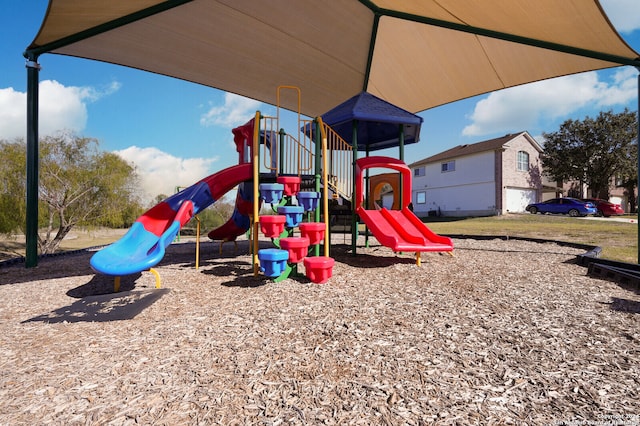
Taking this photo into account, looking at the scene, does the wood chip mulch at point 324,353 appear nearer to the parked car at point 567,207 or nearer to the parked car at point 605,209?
the parked car at point 567,207

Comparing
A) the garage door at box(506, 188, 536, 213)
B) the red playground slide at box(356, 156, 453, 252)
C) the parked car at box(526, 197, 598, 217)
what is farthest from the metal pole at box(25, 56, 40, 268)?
the parked car at box(526, 197, 598, 217)

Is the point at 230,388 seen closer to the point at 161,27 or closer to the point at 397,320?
the point at 397,320

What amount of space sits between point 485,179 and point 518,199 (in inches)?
130

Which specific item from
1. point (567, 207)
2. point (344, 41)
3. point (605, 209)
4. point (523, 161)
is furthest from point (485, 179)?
point (344, 41)

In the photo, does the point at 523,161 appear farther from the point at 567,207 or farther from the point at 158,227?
the point at 158,227

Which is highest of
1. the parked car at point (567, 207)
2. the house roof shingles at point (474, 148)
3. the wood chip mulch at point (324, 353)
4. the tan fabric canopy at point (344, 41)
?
the house roof shingles at point (474, 148)

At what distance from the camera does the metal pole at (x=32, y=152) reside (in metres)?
6.72

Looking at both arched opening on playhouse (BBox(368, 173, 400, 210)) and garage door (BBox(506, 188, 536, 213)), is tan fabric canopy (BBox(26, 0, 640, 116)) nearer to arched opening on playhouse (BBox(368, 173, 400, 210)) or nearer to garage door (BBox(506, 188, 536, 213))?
arched opening on playhouse (BBox(368, 173, 400, 210))

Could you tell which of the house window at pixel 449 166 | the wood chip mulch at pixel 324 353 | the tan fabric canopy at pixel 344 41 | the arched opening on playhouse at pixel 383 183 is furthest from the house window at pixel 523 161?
the wood chip mulch at pixel 324 353

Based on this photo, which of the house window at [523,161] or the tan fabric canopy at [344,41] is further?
the house window at [523,161]

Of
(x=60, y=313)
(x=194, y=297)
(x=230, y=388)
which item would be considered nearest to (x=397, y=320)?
(x=230, y=388)

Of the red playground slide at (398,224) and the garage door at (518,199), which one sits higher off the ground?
the garage door at (518,199)

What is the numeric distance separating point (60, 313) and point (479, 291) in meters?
5.52

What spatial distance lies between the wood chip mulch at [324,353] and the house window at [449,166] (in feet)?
79.2
